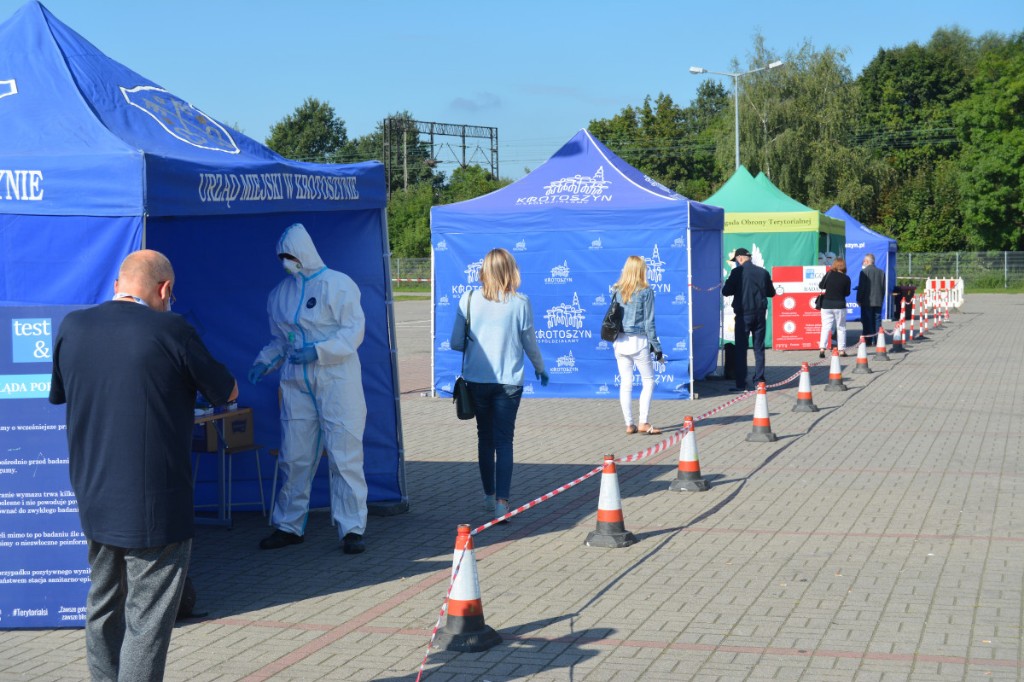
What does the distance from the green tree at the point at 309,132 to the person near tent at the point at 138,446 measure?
97514mm

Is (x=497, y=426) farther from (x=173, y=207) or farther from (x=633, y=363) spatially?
(x=633, y=363)

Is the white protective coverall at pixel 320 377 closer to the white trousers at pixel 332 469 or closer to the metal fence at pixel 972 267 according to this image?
the white trousers at pixel 332 469

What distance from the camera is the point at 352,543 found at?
771 cm

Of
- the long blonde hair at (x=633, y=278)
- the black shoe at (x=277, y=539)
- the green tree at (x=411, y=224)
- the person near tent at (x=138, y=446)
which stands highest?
the green tree at (x=411, y=224)

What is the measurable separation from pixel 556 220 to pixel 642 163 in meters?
71.1

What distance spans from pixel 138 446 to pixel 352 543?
3.42 meters

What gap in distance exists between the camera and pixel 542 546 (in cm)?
792

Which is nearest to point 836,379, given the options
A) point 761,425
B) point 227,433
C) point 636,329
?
point 761,425

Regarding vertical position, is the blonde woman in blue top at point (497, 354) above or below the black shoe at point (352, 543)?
above

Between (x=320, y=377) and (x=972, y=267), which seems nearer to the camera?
(x=320, y=377)

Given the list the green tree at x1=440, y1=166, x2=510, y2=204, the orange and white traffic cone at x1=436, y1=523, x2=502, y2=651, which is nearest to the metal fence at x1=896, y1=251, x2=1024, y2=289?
the green tree at x1=440, y1=166, x2=510, y2=204

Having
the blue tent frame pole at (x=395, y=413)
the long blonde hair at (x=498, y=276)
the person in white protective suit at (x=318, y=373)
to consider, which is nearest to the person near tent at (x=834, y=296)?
the blue tent frame pole at (x=395, y=413)

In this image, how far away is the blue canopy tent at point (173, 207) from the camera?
6.24 metres

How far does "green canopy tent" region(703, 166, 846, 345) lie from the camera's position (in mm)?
23016
